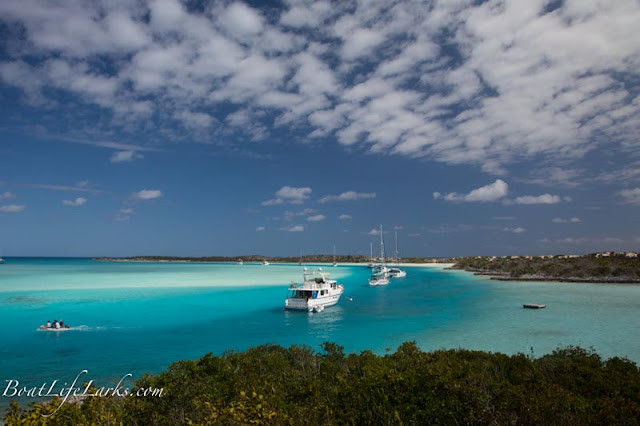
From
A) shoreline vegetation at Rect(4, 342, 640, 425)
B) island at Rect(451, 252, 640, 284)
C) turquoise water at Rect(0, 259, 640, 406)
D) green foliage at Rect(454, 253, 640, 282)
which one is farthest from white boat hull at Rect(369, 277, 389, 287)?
shoreline vegetation at Rect(4, 342, 640, 425)

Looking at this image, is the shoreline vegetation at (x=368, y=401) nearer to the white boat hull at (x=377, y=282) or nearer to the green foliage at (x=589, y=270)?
the white boat hull at (x=377, y=282)

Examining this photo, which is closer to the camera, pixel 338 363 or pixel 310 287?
pixel 338 363

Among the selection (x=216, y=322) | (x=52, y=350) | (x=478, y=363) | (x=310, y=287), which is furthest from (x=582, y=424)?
(x=310, y=287)

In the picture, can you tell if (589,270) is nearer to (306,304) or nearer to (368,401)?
(306,304)

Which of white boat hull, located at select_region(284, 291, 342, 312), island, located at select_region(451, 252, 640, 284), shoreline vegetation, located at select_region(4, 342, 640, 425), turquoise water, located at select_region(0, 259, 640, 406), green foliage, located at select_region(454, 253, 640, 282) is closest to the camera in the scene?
shoreline vegetation, located at select_region(4, 342, 640, 425)

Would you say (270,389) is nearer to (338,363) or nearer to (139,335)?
(338,363)

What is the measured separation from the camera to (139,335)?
29891 millimetres

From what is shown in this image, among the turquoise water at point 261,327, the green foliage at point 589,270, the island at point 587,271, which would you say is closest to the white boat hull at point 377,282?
the turquoise water at point 261,327

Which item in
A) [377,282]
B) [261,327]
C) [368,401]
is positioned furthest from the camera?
[377,282]

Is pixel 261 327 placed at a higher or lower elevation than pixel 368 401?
lower

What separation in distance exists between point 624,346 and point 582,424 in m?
23.3

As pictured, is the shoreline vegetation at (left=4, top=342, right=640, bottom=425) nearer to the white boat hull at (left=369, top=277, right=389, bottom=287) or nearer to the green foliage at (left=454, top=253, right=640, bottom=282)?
the white boat hull at (left=369, top=277, right=389, bottom=287)

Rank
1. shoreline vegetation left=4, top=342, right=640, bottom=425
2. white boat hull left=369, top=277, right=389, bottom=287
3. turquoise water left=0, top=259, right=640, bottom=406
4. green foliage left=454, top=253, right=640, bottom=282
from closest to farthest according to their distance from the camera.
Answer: shoreline vegetation left=4, top=342, right=640, bottom=425
turquoise water left=0, top=259, right=640, bottom=406
green foliage left=454, top=253, right=640, bottom=282
white boat hull left=369, top=277, right=389, bottom=287

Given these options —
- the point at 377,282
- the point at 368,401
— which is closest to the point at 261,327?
the point at 368,401
